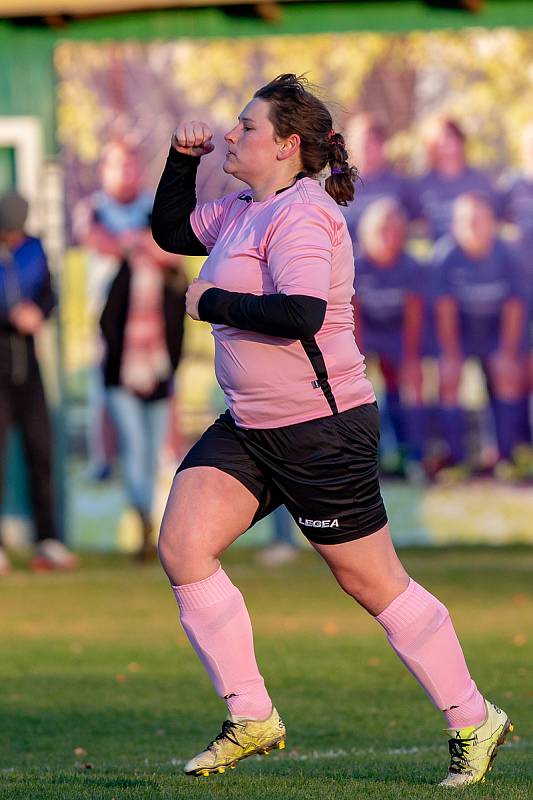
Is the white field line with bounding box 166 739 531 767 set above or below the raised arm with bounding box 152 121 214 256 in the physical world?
below

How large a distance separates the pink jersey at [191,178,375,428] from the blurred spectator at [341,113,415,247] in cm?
941

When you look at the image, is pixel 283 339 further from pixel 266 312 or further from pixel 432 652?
pixel 432 652

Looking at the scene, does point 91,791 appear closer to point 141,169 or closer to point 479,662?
point 479,662

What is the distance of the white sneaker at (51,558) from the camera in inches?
552

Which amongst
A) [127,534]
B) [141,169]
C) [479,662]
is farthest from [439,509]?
[479,662]

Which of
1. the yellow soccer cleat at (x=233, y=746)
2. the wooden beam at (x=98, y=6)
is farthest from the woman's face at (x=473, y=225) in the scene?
the yellow soccer cleat at (x=233, y=746)

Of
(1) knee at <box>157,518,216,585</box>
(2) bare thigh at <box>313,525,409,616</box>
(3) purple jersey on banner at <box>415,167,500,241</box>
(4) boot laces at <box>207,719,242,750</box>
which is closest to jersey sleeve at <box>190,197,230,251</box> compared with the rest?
(1) knee at <box>157,518,216,585</box>

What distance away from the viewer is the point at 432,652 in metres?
5.51

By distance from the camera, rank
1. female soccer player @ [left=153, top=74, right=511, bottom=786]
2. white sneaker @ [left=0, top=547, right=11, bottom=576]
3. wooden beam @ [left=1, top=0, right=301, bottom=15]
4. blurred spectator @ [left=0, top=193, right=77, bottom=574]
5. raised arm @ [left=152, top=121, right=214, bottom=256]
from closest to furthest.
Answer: female soccer player @ [left=153, top=74, right=511, bottom=786], raised arm @ [left=152, top=121, right=214, bottom=256], blurred spectator @ [left=0, top=193, right=77, bottom=574], white sneaker @ [left=0, top=547, right=11, bottom=576], wooden beam @ [left=1, top=0, right=301, bottom=15]

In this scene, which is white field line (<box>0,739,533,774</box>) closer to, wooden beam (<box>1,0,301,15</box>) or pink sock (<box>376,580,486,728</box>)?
pink sock (<box>376,580,486,728</box>)

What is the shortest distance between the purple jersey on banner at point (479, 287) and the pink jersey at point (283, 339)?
31.2 ft

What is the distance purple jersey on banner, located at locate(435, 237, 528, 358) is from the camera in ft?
48.9

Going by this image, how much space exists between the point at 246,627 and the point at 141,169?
997 cm

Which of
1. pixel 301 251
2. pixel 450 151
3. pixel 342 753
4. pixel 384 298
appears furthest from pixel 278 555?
pixel 301 251
